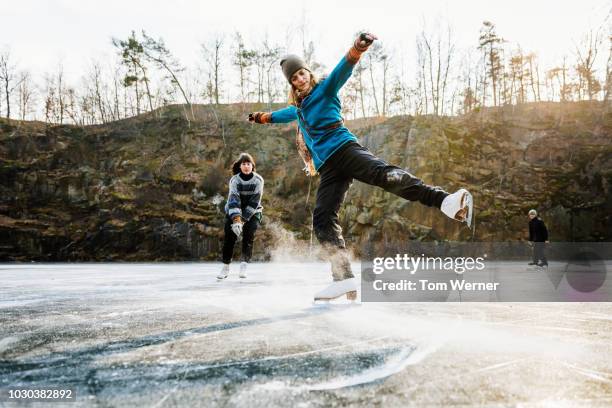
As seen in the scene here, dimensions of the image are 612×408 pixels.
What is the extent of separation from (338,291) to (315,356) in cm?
132

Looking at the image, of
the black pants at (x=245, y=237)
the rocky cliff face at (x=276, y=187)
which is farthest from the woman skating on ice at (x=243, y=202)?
the rocky cliff face at (x=276, y=187)

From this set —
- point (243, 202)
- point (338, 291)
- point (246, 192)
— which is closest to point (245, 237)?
point (243, 202)

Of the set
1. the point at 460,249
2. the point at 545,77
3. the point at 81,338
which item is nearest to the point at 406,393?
the point at 81,338

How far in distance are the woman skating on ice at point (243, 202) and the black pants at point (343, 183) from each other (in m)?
2.26

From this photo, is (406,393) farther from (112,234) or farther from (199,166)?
(199,166)

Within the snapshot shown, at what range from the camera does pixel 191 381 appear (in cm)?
95

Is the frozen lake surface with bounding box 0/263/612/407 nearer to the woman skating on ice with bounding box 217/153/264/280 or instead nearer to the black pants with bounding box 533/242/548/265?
the woman skating on ice with bounding box 217/153/264/280

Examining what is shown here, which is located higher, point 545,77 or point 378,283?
point 545,77

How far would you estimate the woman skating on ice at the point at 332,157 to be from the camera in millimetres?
2434

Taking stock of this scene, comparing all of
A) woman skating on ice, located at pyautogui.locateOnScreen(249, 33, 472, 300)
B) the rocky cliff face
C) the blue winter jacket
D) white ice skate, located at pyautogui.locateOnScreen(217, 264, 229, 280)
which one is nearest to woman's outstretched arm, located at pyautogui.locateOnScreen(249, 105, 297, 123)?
woman skating on ice, located at pyautogui.locateOnScreen(249, 33, 472, 300)

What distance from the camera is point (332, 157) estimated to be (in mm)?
2625

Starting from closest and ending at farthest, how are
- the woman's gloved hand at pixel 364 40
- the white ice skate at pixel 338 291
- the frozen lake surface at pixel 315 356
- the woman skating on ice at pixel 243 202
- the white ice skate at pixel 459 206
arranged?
the frozen lake surface at pixel 315 356, the white ice skate at pixel 459 206, the woman's gloved hand at pixel 364 40, the white ice skate at pixel 338 291, the woman skating on ice at pixel 243 202

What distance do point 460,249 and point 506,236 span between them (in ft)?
8.07

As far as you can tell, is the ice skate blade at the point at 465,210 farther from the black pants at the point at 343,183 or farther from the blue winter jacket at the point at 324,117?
the blue winter jacket at the point at 324,117
